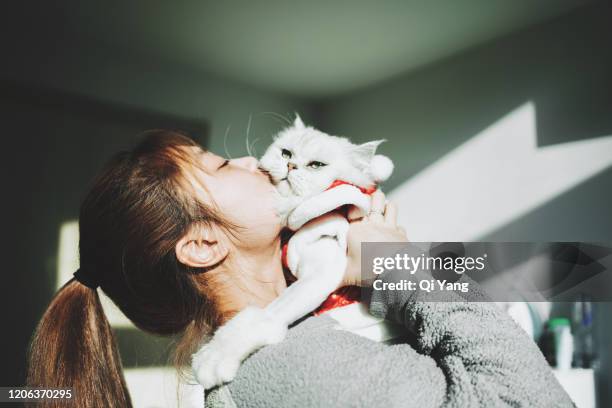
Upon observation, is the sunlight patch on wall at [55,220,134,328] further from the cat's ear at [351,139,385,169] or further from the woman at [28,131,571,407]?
the cat's ear at [351,139,385,169]

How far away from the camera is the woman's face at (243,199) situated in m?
0.84

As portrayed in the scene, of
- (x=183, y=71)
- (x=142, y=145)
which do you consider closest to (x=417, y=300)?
(x=142, y=145)

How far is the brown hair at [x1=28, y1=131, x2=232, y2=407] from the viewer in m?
0.81

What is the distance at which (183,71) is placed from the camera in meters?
2.96

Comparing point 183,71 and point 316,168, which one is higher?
point 183,71

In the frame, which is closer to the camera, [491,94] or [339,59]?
[491,94]

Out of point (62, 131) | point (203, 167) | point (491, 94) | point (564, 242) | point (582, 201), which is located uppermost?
point (491, 94)

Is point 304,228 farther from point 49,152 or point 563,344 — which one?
point 49,152

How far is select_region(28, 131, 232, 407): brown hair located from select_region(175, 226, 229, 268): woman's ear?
0.05 ft

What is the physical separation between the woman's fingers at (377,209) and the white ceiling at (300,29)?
1473mm

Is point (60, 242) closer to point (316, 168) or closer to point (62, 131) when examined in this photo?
point (62, 131)

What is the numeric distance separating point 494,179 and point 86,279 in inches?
85.3

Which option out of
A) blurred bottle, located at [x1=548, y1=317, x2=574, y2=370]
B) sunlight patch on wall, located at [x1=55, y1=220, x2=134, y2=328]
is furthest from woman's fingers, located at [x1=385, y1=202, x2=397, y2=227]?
sunlight patch on wall, located at [x1=55, y1=220, x2=134, y2=328]

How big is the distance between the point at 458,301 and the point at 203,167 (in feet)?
1.70
